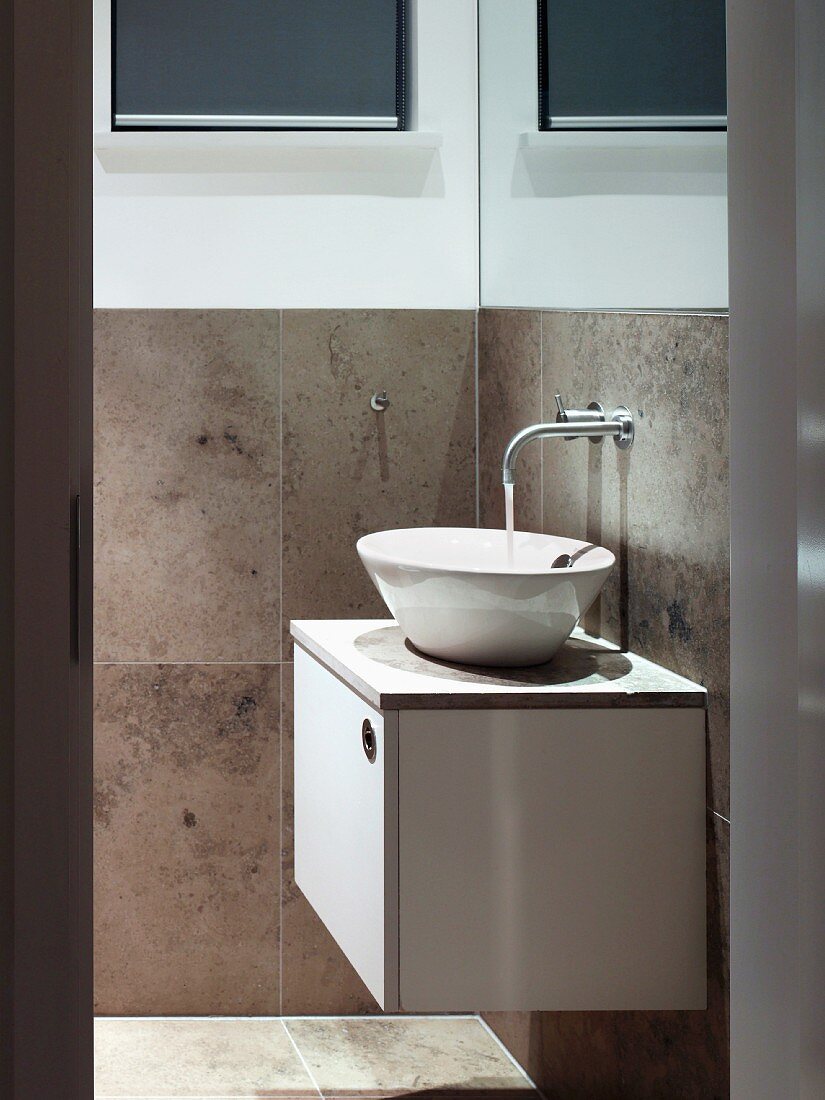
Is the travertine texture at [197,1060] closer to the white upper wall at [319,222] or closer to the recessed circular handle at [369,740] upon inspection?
the recessed circular handle at [369,740]

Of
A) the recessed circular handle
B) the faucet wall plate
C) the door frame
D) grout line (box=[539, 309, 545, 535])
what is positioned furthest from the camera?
grout line (box=[539, 309, 545, 535])

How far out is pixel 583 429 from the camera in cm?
202

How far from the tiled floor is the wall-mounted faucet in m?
1.24

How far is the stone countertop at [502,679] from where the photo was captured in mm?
1726

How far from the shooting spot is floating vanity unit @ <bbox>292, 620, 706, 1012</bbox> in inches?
68.1

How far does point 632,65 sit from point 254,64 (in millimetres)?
1129

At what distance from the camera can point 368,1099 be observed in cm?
240

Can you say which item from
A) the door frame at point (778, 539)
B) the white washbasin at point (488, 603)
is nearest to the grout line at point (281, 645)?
the white washbasin at point (488, 603)

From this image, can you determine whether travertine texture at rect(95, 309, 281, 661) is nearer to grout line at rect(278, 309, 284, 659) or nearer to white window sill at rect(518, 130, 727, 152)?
grout line at rect(278, 309, 284, 659)

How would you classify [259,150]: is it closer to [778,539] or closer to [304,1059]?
[304,1059]

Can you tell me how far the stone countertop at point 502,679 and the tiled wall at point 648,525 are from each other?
0.05 metres

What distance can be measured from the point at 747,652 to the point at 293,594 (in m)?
1.95

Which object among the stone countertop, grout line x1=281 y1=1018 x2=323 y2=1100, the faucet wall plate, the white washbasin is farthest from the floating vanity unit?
grout line x1=281 y1=1018 x2=323 y2=1100

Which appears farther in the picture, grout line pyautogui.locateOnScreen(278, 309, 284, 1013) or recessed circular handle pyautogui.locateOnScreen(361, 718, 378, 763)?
grout line pyautogui.locateOnScreen(278, 309, 284, 1013)
